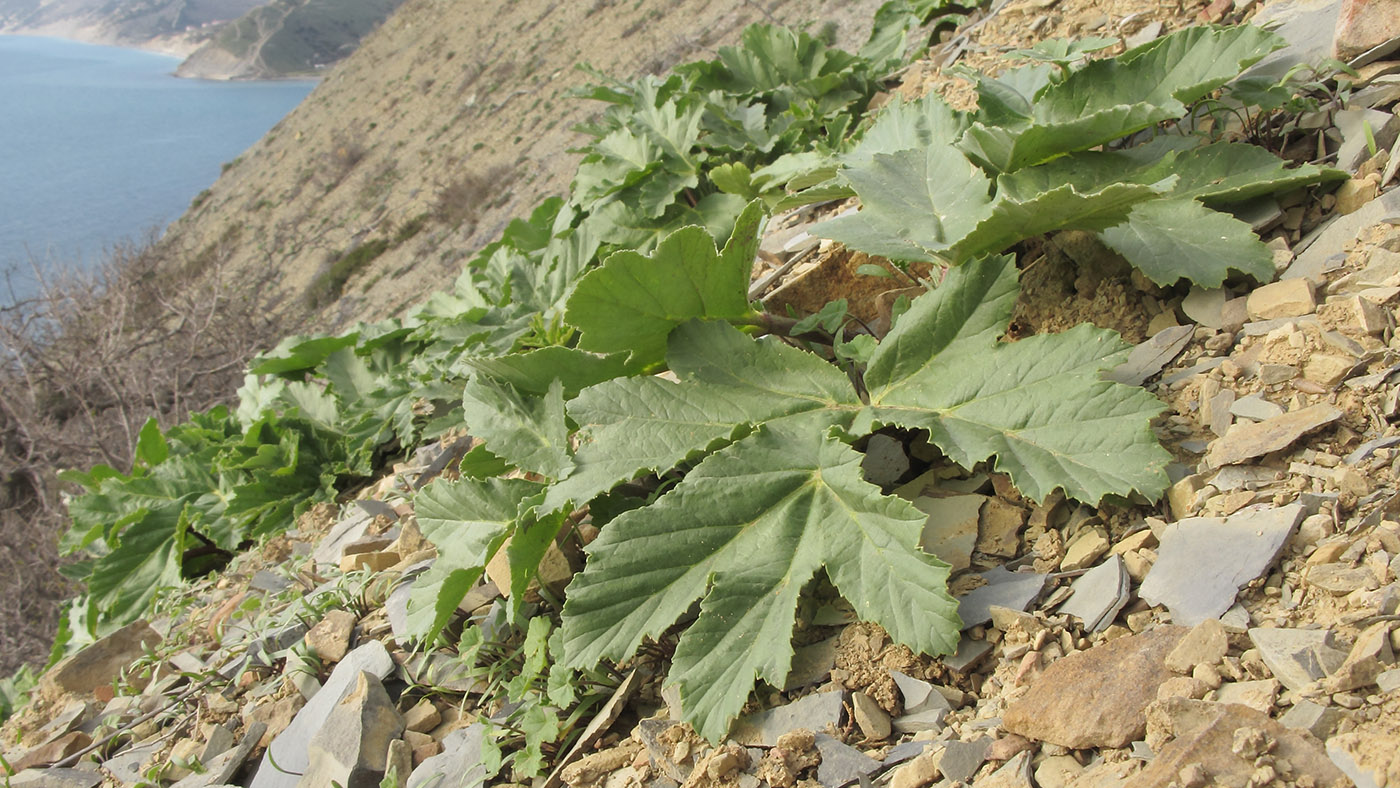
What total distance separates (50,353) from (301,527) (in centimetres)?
747

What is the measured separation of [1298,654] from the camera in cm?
107

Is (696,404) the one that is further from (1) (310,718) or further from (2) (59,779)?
(2) (59,779)

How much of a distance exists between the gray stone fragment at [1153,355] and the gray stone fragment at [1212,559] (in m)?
0.39

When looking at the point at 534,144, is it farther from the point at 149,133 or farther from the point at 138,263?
the point at 149,133

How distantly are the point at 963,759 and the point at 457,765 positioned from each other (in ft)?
3.01

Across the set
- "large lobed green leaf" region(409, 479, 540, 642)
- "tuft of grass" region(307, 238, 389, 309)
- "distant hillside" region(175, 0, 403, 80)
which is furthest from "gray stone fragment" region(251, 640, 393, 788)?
"distant hillside" region(175, 0, 403, 80)

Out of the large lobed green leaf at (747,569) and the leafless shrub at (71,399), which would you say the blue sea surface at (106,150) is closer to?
the leafless shrub at (71,399)

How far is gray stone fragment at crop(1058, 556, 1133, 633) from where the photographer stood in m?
1.30

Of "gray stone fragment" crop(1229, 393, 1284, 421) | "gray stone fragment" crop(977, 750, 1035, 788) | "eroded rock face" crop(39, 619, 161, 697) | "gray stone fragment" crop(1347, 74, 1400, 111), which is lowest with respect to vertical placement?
"eroded rock face" crop(39, 619, 161, 697)

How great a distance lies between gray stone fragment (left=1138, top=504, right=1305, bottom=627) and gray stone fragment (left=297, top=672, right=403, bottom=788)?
4.58 feet

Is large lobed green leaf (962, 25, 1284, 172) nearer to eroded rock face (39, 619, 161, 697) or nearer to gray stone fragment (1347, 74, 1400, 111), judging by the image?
gray stone fragment (1347, 74, 1400, 111)

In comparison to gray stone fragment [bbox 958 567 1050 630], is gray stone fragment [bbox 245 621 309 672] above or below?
below

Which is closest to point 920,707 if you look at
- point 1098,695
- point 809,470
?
point 1098,695

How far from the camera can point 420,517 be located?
1.77m
